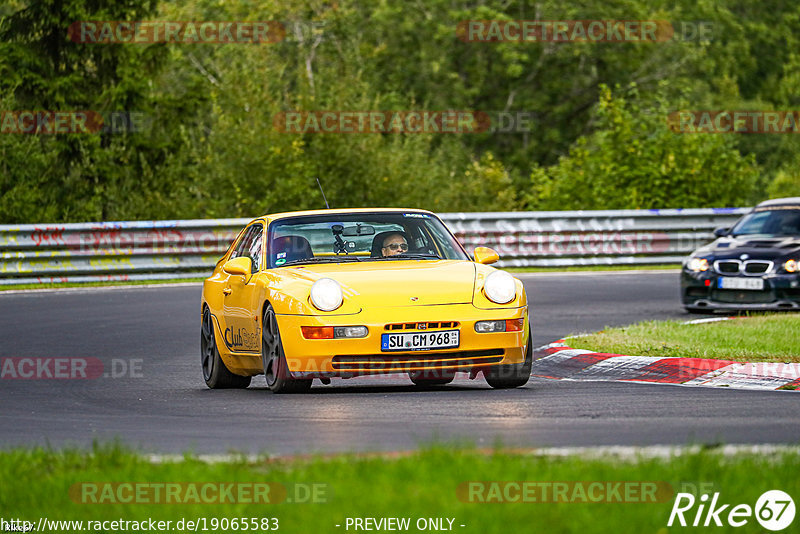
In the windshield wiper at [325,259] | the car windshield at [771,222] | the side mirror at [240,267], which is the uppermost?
the windshield wiper at [325,259]

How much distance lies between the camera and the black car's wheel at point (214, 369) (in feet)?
39.1

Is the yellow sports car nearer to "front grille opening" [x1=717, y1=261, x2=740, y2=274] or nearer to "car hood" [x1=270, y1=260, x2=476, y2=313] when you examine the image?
"car hood" [x1=270, y1=260, x2=476, y2=313]

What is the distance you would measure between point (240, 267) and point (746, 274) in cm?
852

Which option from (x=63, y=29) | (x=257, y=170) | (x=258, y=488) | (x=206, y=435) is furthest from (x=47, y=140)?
(x=258, y=488)

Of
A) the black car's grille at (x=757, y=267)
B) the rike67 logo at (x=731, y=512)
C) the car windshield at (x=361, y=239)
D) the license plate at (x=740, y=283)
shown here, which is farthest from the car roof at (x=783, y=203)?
the rike67 logo at (x=731, y=512)

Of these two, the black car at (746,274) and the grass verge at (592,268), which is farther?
the grass verge at (592,268)

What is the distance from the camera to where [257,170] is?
32156 mm

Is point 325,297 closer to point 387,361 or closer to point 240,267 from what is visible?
point 387,361

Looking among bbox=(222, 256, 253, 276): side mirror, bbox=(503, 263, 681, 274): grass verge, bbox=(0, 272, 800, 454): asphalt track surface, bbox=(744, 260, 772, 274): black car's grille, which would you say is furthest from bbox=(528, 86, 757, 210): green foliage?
bbox=(222, 256, 253, 276): side mirror

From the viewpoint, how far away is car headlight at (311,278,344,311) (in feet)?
33.8

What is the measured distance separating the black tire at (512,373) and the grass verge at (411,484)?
3.98 m

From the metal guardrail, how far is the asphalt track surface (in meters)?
8.76

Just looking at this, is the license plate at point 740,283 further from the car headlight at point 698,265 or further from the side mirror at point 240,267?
the side mirror at point 240,267

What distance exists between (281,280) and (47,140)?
74.4 ft
